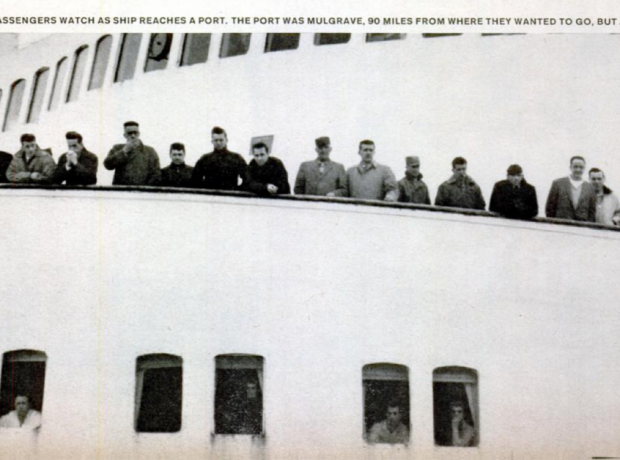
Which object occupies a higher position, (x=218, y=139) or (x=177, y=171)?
(x=218, y=139)

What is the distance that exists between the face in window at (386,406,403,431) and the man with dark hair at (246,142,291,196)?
1881 millimetres

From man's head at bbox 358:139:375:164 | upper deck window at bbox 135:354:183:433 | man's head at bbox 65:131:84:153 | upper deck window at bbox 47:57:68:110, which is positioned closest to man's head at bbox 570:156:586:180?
man's head at bbox 358:139:375:164

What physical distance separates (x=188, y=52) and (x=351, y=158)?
180 cm

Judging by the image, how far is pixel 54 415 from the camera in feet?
27.6

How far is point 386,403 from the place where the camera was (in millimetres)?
8438

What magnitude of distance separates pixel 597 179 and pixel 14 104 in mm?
6566

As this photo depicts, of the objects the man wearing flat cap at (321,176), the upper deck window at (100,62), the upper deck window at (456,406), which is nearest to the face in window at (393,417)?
the upper deck window at (456,406)

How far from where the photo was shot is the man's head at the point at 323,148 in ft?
29.4

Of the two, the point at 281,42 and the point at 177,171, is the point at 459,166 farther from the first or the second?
the point at 177,171

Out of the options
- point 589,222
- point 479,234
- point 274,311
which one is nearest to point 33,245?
point 274,311

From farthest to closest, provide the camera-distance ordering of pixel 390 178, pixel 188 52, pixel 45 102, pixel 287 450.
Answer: pixel 45 102 → pixel 188 52 → pixel 390 178 → pixel 287 450

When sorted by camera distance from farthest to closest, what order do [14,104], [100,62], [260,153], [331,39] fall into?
[14,104] < [100,62] < [331,39] < [260,153]

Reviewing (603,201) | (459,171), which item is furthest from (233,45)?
(603,201)

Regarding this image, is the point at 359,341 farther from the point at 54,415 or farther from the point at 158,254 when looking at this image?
the point at 54,415
